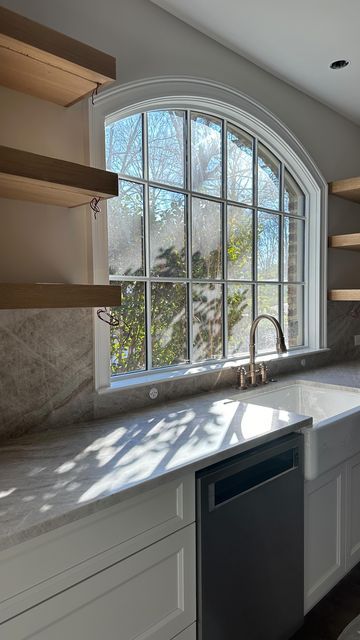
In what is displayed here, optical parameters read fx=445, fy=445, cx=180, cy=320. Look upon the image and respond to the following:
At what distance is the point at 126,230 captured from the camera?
2008mm

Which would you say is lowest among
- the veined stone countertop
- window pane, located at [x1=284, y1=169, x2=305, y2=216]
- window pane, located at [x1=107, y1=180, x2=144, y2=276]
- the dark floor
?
the dark floor

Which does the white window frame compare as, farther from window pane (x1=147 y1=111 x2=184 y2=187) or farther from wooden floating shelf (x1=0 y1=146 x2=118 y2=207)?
wooden floating shelf (x1=0 y1=146 x2=118 y2=207)

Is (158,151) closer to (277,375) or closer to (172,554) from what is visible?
(277,375)

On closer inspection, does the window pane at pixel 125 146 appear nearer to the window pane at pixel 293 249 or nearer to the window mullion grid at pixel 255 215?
the window mullion grid at pixel 255 215

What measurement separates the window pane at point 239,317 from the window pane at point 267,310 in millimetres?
118

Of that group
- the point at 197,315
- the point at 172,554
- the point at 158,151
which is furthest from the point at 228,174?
the point at 172,554

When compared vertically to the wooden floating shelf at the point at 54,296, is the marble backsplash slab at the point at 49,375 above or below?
below

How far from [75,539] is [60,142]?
1310mm

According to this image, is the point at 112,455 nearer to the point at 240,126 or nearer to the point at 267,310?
the point at 267,310

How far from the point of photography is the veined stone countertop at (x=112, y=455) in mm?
1012

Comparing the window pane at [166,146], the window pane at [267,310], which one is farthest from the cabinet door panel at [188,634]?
the window pane at [166,146]

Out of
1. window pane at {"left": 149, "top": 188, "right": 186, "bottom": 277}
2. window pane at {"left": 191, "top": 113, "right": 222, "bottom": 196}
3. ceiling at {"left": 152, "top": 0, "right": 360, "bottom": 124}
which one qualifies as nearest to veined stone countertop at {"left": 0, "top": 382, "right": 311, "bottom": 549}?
window pane at {"left": 149, "top": 188, "right": 186, "bottom": 277}

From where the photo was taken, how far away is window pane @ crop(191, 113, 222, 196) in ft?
7.63

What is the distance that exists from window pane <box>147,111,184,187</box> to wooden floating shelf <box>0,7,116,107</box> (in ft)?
2.00
